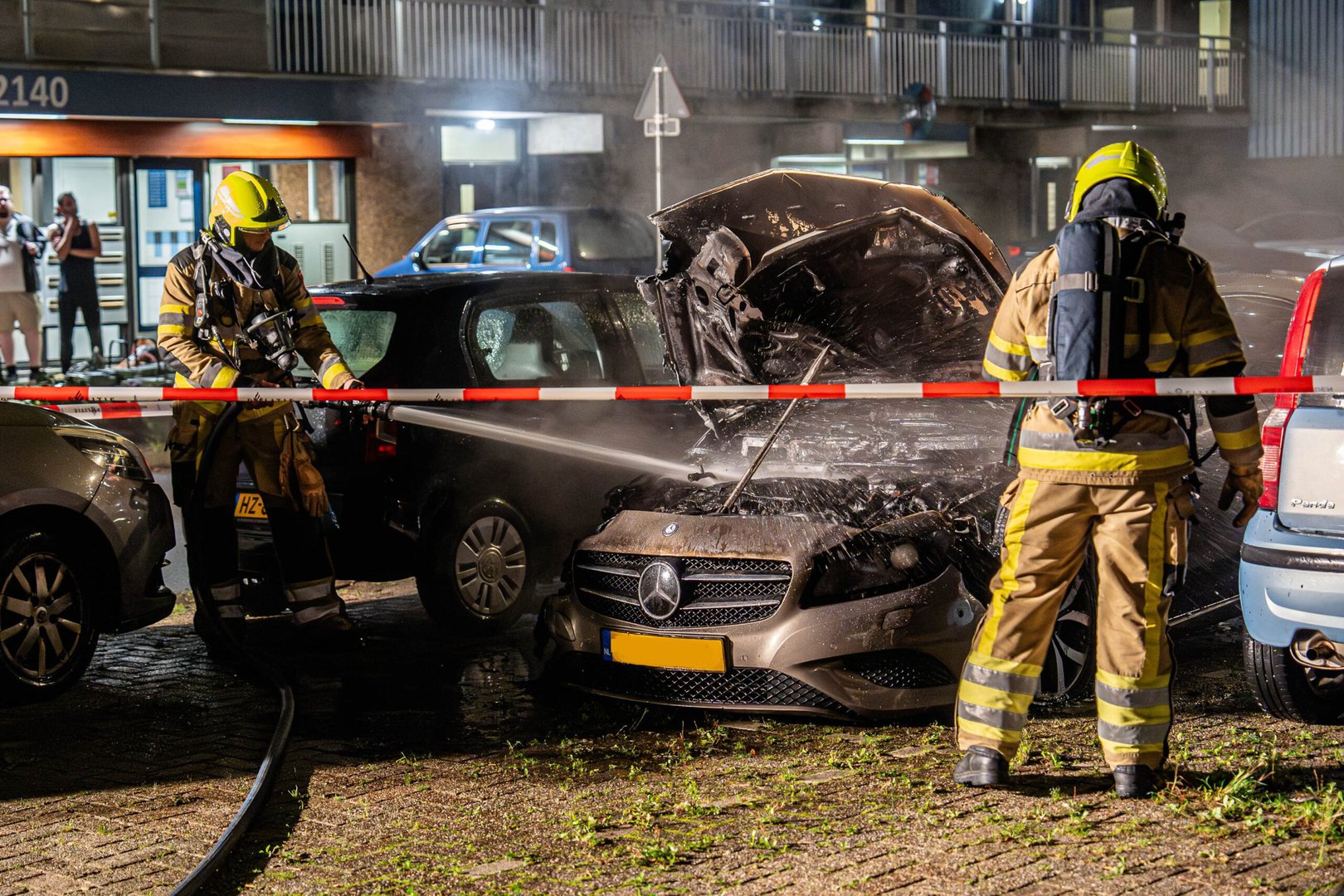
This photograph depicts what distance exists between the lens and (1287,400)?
5484 mm

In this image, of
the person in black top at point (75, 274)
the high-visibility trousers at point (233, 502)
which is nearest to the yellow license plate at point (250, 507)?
the high-visibility trousers at point (233, 502)

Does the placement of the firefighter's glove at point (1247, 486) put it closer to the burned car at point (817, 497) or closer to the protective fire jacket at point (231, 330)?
the burned car at point (817, 497)

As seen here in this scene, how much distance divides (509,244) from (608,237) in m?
1.24

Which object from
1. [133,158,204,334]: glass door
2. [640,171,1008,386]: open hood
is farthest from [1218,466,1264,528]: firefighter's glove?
[133,158,204,334]: glass door

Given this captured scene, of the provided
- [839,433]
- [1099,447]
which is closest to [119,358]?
[839,433]

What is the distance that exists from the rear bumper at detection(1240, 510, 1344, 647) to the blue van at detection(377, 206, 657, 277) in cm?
1316

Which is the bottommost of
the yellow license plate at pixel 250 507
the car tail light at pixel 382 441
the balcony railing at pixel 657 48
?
the yellow license plate at pixel 250 507

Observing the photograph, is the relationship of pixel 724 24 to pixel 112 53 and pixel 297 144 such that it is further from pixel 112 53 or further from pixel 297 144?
pixel 112 53

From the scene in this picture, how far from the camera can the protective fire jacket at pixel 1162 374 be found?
189 inches

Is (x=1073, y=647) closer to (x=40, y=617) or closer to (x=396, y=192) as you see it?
(x=40, y=617)

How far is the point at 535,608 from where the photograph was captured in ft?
26.4

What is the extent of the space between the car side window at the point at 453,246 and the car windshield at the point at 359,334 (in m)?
12.0

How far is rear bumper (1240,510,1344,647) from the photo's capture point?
5164 millimetres

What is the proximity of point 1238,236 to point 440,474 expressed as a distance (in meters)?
11.1
